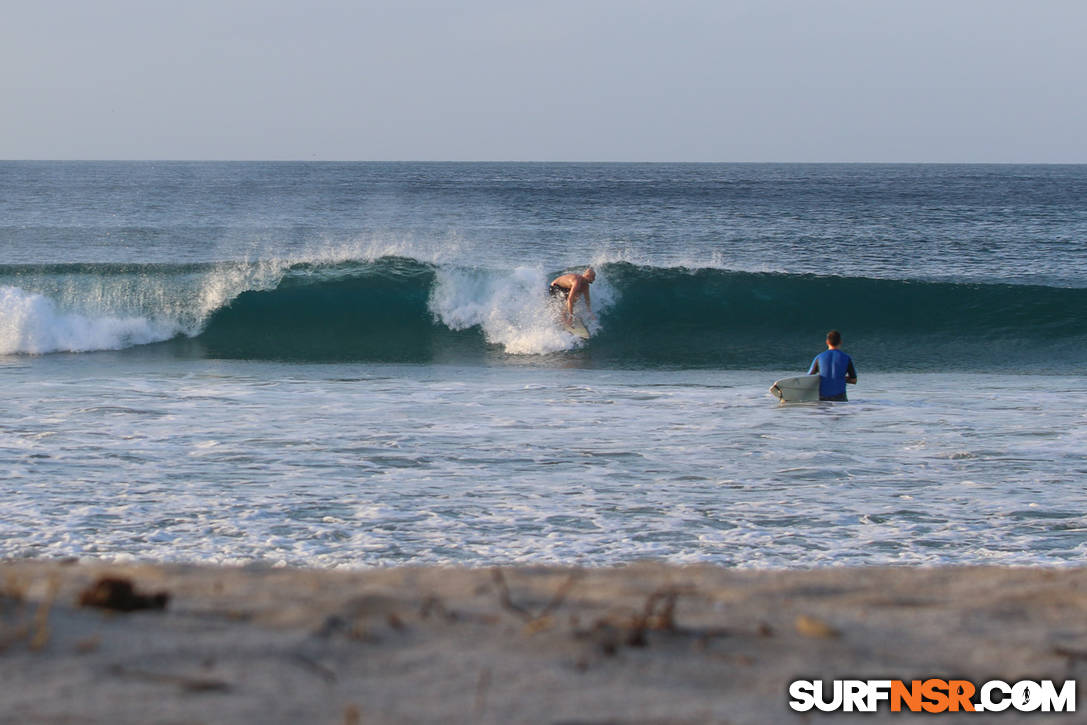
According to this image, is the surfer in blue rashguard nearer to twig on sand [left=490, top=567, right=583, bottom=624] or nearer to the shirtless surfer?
the shirtless surfer

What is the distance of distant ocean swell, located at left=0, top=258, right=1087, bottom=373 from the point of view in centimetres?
1622

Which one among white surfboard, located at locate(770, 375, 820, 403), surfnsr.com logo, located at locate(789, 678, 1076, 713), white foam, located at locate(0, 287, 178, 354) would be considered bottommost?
white foam, located at locate(0, 287, 178, 354)

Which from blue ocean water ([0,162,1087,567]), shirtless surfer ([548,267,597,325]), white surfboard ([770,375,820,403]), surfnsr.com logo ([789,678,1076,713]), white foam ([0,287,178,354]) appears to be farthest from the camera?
shirtless surfer ([548,267,597,325])

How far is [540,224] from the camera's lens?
40.6 m

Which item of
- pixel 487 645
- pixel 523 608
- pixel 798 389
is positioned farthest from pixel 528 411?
pixel 487 645

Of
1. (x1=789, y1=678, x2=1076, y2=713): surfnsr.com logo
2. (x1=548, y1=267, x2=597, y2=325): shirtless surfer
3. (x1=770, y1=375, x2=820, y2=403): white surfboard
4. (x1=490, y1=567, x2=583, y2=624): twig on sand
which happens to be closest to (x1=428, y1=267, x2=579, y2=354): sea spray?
(x1=548, y1=267, x2=597, y2=325): shirtless surfer

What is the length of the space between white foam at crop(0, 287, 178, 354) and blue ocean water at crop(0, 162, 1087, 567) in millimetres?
45

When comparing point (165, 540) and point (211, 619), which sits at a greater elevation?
point (211, 619)

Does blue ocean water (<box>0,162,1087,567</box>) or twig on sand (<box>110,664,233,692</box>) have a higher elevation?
twig on sand (<box>110,664,233,692</box>)

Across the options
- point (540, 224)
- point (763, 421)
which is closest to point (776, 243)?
point (540, 224)

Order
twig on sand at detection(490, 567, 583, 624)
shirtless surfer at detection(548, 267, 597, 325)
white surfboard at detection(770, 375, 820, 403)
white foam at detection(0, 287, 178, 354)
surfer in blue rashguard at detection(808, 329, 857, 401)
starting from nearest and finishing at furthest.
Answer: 1. twig on sand at detection(490, 567, 583, 624)
2. white surfboard at detection(770, 375, 820, 403)
3. surfer in blue rashguard at detection(808, 329, 857, 401)
4. white foam at detection(0, 287, 178, 354)
5. shirtless surfer at detection(548, 267, 597, 325)

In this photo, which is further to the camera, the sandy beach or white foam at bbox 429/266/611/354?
white foam at bbox 429/266/611/354

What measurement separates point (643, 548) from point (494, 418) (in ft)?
13.6

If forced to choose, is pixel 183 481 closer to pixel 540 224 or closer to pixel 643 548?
pixel 643 548
